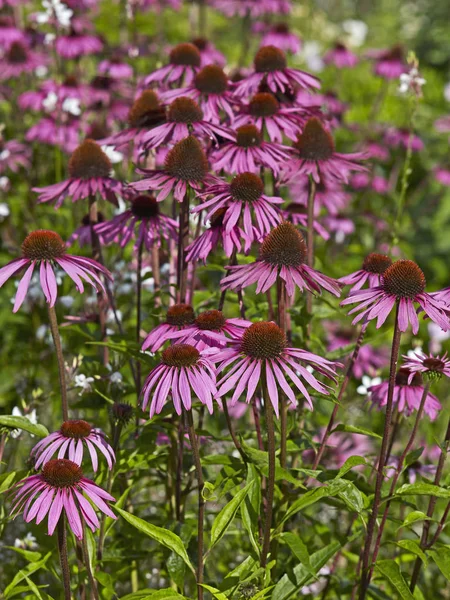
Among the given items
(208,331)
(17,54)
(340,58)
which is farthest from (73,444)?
(340,58)

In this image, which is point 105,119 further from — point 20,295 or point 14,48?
point 20,295

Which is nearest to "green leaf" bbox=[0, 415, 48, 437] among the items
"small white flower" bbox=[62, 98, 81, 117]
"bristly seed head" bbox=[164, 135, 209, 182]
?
"bristly seed head" bbox=[164, 135, 209, 182]

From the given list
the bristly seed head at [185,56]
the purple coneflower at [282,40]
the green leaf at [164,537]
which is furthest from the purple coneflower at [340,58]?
the green leaf at [164,537]

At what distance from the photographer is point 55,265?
213 cm

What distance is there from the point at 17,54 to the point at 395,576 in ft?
12.8

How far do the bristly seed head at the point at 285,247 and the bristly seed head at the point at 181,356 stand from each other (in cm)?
33

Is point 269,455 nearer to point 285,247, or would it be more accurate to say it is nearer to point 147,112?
point 285,247

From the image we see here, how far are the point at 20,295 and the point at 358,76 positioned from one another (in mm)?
8502

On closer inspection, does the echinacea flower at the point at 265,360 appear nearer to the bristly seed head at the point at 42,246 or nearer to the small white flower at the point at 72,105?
the bristly seed head at the point at 42,246

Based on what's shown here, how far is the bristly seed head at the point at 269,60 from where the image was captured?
2.83 metres

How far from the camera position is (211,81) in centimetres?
273

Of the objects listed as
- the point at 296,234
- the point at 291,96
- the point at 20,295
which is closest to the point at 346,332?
the point at 291,96

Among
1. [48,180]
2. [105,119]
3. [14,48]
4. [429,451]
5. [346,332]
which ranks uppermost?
[14,48]

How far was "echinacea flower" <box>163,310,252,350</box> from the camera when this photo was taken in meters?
1.98
